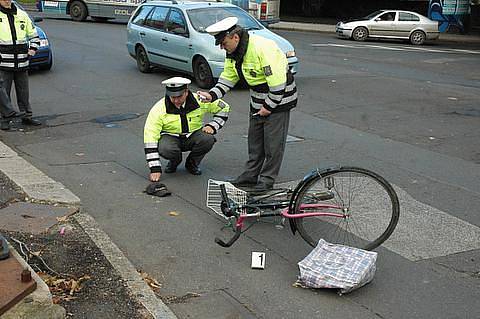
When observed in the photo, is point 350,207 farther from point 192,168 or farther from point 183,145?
point 192,168

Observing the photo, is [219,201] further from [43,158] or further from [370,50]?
[370,50]

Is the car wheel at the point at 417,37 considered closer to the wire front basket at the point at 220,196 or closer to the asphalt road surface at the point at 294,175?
the asphalt road surface at the point at 294,175

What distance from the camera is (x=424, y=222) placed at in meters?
5.92

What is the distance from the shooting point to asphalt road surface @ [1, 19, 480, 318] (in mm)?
4594

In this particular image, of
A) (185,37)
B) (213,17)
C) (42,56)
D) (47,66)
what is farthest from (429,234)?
(47,66)

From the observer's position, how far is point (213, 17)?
45.2ft

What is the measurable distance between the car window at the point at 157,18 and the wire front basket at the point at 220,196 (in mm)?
8706

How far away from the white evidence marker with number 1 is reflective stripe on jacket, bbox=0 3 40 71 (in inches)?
226

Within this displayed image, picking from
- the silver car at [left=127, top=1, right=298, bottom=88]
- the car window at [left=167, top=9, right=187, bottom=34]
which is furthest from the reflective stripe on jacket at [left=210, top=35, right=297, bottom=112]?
the car window at [left=167, top=9, right=187, bottom=34]

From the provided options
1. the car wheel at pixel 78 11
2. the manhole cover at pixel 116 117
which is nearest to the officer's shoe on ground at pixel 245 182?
the manhole cover at pixel 116 117

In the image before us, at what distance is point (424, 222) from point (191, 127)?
102 inches

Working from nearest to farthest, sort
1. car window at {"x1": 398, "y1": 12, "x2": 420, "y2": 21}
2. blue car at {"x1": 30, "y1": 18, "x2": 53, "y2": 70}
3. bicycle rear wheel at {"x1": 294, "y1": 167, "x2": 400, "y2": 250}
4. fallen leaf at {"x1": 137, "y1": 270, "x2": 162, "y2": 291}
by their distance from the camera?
fallen leaf at {"x1": 137, "y1": 270, "x2": 162, "y2": 291}, bicycle rear wheel at {"x1": 294, "y1": 167, "x2": 400, "y2": 250}, blue car at {"x1": 30, "y1": 18, "x2": 53, "y2": 70}, car window at {"x1": 398, "y1": 12, "x2": 420, "y2": 21}

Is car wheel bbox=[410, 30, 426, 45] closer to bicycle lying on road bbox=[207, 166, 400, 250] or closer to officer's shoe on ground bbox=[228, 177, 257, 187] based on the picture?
officer's shoe on ground bbox=[228, 177, 257, 187]

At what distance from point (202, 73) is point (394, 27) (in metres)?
14.7
